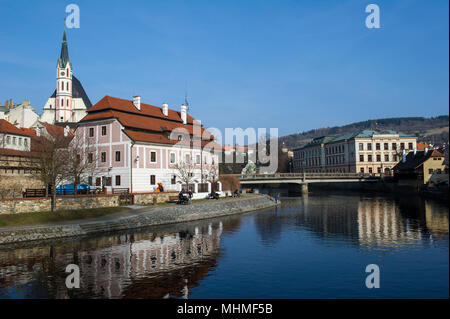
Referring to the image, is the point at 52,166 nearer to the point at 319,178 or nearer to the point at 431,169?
the point at 431,169

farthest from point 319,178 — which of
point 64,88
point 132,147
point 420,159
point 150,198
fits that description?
point 64,88

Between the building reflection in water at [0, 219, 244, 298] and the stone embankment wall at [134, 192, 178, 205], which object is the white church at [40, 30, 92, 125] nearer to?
the stone embankment wall at [134, 192, 178, 205]

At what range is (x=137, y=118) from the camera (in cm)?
5638

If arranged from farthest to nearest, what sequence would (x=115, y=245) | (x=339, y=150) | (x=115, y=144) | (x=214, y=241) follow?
(x=339, y=150), (x=115, y=144), (x=214, y=241), (x=115, y=245)

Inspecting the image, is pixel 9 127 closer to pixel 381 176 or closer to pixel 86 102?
pixel 381 176

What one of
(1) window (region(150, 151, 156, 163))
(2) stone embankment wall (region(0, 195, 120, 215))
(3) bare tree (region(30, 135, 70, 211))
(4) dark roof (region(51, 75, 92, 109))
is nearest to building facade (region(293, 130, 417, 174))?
(1) window (region(150, 151, 156, 163))

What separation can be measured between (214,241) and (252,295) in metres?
14.3

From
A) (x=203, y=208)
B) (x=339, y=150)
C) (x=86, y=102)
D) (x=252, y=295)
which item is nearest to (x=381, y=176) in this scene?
(x=339, y=150)

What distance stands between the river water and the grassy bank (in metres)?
5.31

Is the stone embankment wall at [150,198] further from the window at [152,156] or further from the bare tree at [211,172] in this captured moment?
the bare tree at [211,172]

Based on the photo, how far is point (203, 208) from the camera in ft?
158

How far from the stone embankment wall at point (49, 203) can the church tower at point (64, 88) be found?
352 ft
